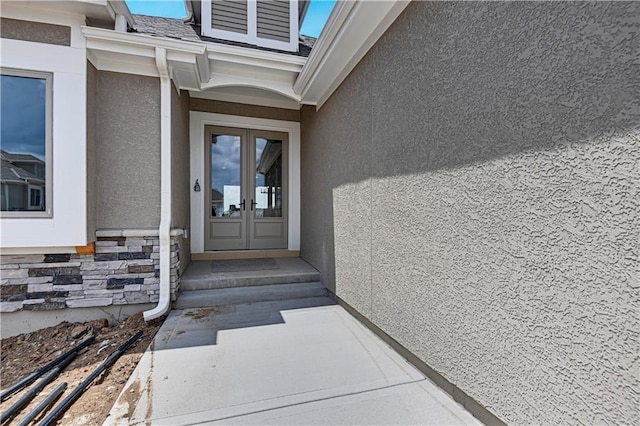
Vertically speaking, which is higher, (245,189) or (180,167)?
(180,167)

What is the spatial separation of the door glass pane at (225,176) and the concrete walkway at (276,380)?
3.21 metres

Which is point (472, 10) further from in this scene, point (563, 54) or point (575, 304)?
point (575, 304)

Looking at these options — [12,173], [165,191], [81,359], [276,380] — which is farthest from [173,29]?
[276,380]

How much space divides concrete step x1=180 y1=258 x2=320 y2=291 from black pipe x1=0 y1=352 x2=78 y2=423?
171 centimetres

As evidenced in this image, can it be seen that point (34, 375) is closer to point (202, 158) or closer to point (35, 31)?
point (35, 31)

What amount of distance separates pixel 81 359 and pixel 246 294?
205cm

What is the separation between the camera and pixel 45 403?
2316mm

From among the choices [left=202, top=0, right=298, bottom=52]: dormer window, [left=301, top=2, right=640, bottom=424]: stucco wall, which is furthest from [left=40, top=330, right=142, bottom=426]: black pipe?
[left=202, top=0, right=298, bottom=52]: dormer window

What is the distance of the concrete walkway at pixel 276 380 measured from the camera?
214 centimetres

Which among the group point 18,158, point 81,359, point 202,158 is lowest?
point 81,359

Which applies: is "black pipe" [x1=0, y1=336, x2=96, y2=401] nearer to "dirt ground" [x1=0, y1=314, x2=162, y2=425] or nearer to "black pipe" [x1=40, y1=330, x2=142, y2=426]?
"dirt ground" [x1=0, y1=314, x2=162, y2=425]

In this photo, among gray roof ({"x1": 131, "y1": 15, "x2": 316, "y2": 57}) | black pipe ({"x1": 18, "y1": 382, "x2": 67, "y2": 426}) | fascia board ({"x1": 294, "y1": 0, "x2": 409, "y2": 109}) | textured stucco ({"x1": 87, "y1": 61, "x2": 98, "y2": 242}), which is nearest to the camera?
black pipe ({"x1": 18, "y1": 382, "x2": 67, "y2": 426})

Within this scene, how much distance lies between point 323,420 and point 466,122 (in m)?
2.44

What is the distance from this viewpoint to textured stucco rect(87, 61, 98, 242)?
3.70m
